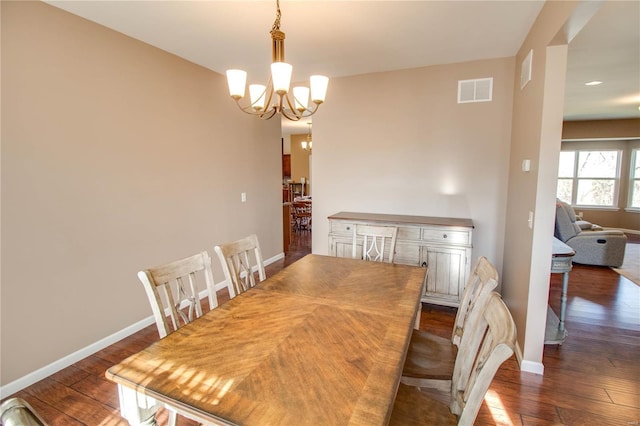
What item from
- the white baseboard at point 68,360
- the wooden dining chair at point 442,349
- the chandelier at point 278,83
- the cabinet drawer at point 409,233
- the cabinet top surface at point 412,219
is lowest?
the white baseboard at point 68,360

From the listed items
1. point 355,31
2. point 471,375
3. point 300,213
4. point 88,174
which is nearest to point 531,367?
point 471,375

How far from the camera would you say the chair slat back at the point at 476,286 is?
150cm

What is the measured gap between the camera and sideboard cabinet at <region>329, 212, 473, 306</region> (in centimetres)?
318

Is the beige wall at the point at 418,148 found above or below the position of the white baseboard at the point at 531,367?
above

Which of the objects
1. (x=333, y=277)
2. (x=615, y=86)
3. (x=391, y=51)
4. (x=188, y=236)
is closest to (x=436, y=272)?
(x=333, y=277)

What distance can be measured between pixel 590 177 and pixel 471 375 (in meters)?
9.20

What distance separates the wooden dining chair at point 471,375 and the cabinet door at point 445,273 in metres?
1.76

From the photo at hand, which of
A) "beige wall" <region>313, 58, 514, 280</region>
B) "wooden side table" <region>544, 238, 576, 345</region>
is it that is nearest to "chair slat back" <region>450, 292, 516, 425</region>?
"wooden side table" <region>544, 238, 576, 345</region>

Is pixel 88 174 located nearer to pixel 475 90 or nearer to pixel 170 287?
pixel 170 287

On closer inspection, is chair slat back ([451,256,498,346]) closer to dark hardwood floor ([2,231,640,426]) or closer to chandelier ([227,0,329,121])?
dark hardwood floor ([2,231,640,426])

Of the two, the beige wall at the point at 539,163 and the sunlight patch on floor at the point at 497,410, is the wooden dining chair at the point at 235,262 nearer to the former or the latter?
the sunlight patch on floor at the point at 497,410

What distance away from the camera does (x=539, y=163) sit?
2.23 metres

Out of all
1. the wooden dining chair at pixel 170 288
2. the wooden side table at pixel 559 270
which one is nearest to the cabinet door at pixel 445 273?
the wooden side table at pixel 559 270

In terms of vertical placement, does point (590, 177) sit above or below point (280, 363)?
above
